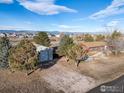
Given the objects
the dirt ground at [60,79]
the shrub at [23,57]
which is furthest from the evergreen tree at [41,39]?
the shrub at [23,57]

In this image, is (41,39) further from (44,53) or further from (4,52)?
(4,52)

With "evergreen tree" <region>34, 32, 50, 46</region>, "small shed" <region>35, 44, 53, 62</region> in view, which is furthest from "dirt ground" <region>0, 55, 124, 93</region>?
"evergreen tree" <region>34, 32, 50, 46</region>

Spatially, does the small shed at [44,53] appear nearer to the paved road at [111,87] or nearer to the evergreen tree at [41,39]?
the evergreen tree at [41,39]

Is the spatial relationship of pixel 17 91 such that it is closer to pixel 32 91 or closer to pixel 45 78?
pixel 32 91

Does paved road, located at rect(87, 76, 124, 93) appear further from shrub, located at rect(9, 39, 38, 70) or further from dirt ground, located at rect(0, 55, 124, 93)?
shrub, located at rect(9, 39, 38, 70)

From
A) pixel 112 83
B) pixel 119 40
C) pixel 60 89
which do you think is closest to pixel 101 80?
pixel 112 83

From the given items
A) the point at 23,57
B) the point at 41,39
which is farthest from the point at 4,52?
the point at 41,39

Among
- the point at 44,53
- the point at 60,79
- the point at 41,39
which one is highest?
the point at 41,39
